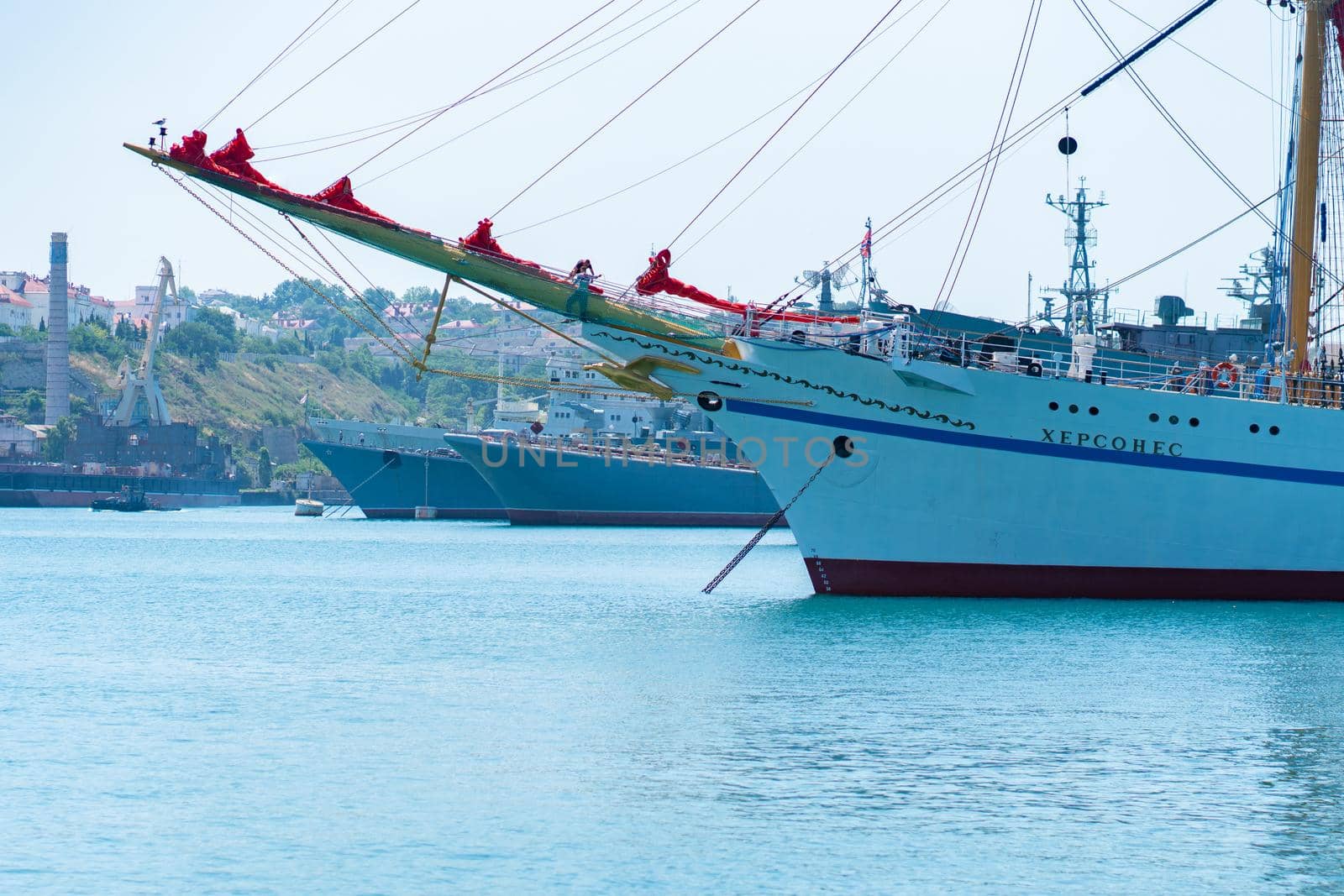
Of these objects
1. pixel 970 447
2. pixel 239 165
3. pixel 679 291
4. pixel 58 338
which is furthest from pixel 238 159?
pixel 58 338

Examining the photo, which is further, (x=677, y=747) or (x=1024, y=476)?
(x=1024, y=476)

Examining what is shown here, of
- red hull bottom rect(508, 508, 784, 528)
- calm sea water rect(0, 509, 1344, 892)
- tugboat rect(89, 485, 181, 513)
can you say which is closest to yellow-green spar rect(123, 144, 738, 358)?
calm sea water rect(0, 509, 1344, 892)

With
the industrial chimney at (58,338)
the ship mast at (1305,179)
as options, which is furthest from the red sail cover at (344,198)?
the industrial chimney at (58,338)

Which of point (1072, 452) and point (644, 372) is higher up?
point (644, 372)

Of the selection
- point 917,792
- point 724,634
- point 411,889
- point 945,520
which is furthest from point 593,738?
point 945,520

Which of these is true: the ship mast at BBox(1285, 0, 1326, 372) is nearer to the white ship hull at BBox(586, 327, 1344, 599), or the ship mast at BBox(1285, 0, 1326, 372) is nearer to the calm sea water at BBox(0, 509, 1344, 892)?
the white ship hull at BBox(586, 327, 1344, 599)

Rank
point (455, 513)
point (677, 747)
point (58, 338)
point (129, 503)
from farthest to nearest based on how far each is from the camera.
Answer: point (58, 338) < point (129, 503) < point (455, 513) < point (677, 747)

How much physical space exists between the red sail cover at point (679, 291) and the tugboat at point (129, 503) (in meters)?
97.3

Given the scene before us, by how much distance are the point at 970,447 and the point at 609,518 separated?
51528 millimetres

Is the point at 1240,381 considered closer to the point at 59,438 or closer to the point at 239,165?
the point at 239,165

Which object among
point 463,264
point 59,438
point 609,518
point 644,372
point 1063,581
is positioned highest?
point 463,264

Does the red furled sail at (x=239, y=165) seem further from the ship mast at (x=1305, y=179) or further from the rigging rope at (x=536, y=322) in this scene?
the ship mast at (x=1305, y=179)

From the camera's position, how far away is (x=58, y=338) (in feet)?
480

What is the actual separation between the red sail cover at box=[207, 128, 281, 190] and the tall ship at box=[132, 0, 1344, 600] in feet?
1.40
